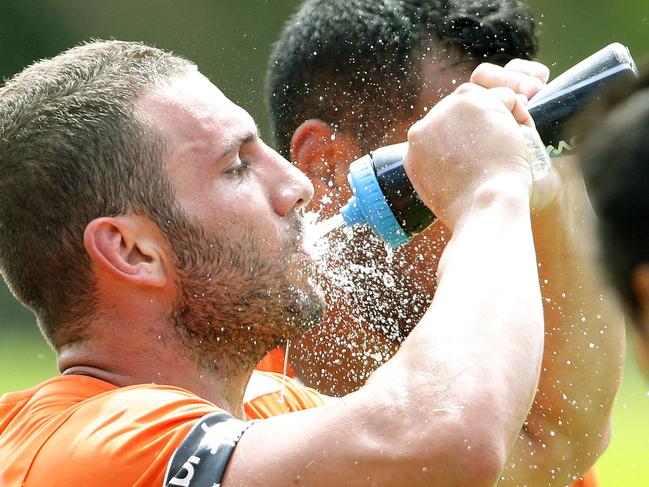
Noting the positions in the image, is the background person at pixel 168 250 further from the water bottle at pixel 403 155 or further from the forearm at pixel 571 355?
Result: the forearm at pixel 571 355

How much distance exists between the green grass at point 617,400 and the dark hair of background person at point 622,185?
577 centimetres

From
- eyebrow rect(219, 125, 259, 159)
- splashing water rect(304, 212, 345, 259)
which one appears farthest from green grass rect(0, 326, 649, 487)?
eyebrow rect(219, 125, 259, 159)

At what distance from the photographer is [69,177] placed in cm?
239

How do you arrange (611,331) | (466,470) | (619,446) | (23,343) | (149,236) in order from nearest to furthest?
(466,470)
(149,236)
(611,331)
(619,446)
(23,343)

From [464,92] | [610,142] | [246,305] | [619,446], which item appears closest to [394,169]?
[464,92]

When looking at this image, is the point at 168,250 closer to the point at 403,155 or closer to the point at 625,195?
the point at 403,155

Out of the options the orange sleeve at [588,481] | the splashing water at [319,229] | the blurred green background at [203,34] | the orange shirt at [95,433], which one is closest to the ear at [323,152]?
the splashing water at [319,229]

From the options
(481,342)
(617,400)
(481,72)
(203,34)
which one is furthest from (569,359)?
(203,34)

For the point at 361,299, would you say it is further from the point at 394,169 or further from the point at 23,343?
the point at 23,343

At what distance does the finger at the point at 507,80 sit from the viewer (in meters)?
2.43

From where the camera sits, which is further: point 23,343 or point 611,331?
point 23,343

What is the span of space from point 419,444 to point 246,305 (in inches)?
27.3

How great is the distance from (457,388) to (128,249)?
0.88 m

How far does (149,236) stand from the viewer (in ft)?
7.84
